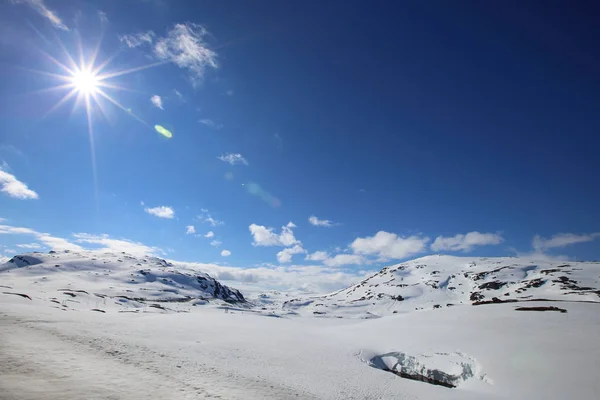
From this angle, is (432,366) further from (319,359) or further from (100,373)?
(100,373)

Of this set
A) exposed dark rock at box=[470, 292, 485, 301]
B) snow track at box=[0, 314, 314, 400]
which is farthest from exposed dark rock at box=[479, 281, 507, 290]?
snow track at box=[0, 314, 314, 400]

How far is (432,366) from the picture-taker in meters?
22.3

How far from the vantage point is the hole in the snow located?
20719 millimetres

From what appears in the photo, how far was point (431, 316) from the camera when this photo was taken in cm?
3500

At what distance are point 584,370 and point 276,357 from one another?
19744 millimetres

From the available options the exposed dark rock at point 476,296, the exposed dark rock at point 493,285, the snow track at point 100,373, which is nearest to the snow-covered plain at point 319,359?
the snow track at point 100,373

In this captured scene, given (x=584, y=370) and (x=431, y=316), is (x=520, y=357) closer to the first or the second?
(x=584, y=370)

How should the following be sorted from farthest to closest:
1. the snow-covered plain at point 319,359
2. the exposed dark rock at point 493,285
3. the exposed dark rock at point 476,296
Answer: the exposed dark rock at point 493,285
the exposed dark rock at point 476,296
the snow-covered plain at point 319,359

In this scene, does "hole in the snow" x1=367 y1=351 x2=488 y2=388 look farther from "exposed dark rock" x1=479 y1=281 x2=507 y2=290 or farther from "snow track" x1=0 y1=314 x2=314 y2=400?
"exposed dark rock" x1=479 y1=281 x2=507 y2=290

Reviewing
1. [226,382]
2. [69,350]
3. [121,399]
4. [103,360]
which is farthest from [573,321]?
[69,350]

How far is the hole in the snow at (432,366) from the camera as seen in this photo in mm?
20719

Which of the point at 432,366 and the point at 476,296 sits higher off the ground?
the point at 476,296

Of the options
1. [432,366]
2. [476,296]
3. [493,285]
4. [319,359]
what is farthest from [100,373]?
[493,285]

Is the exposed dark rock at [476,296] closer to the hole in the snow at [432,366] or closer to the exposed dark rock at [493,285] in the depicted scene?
the exposed dark rock at [493,285]
